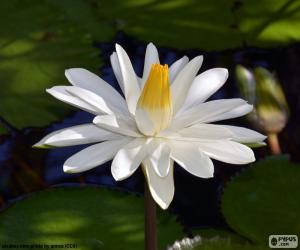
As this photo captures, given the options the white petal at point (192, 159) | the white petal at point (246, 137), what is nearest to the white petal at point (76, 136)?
the white petal at point (192, 159)

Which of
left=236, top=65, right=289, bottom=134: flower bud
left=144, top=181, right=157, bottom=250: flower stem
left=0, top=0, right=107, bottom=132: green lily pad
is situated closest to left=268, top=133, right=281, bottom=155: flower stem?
left=236, top=65, right=289, bottom=134: flower bud

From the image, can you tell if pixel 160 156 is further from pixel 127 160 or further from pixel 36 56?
pixel 36 56

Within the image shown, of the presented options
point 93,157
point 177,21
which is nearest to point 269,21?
point 177,21

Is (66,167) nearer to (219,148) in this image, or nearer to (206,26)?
(219,148)

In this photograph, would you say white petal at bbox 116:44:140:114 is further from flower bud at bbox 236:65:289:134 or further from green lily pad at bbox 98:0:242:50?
green lily pad at bbox 98:0:242:50

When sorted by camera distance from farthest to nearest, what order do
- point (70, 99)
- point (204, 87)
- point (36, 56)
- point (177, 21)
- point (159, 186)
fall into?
point (177, 21) → point (36, 56) → point (204, 87) → point (70, 99) → point (159, 186)

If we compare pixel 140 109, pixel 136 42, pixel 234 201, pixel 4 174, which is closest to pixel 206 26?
pixel 136 42
